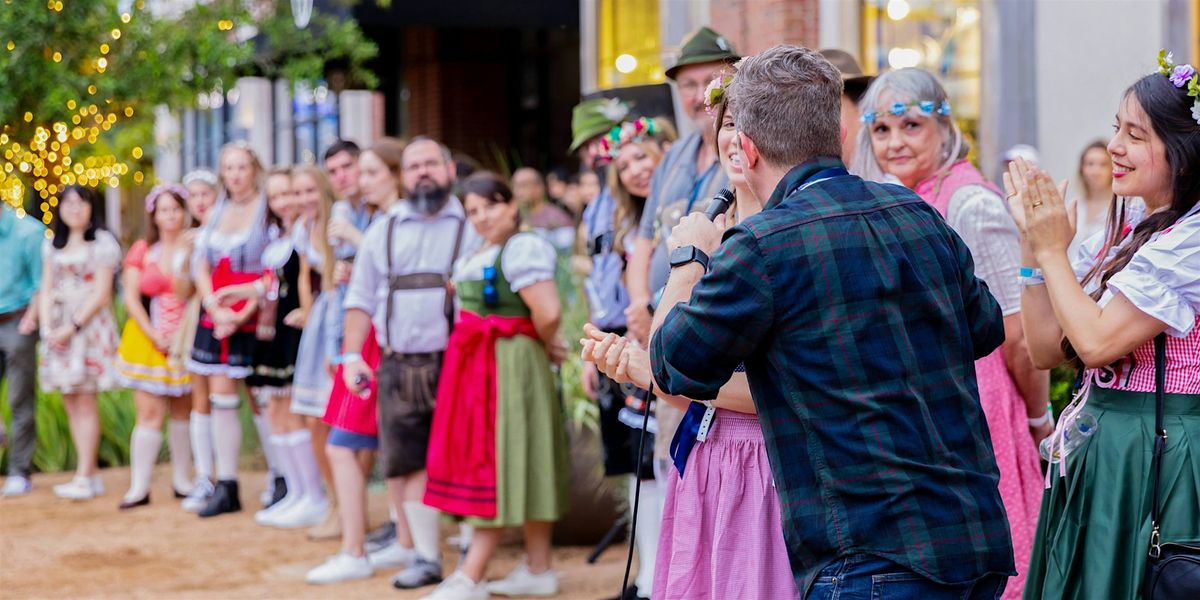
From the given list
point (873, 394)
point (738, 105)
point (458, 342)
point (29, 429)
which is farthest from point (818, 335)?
point (29, 429)

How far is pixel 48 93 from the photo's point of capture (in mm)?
10867

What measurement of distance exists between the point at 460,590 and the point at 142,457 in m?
3.79

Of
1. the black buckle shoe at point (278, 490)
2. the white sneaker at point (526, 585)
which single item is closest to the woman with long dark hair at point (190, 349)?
the black buckle shoe at point (278, 490)

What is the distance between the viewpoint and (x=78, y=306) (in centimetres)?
905

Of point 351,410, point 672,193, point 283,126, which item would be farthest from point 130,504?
point 283,126

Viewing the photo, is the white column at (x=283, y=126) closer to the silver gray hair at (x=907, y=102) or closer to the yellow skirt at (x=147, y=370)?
the yellow skirt at (x=147, y=370)

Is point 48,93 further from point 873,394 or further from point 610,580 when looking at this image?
point 873,394

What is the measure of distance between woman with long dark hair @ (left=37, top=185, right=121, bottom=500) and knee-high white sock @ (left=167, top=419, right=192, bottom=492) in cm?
66

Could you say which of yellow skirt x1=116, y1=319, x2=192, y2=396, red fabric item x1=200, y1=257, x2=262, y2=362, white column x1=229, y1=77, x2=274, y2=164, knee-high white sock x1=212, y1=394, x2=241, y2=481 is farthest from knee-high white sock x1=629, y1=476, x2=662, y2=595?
white column x1=229, y1=77, x2=274, y2=164

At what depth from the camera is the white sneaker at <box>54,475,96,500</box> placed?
898 centimetres

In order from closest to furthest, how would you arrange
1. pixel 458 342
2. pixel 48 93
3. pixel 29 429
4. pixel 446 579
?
pixel 458 342 < pixel 446 579 < pixel 29 429 < pixel 48 93

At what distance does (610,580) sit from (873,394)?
Answer: 4018mm

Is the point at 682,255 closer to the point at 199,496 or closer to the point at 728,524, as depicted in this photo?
the point at 728,524

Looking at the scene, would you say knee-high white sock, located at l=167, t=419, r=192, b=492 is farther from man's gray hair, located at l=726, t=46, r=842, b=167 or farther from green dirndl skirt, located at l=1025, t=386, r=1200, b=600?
man's gray hair, located at l=726, t=46, r=842, b=167
